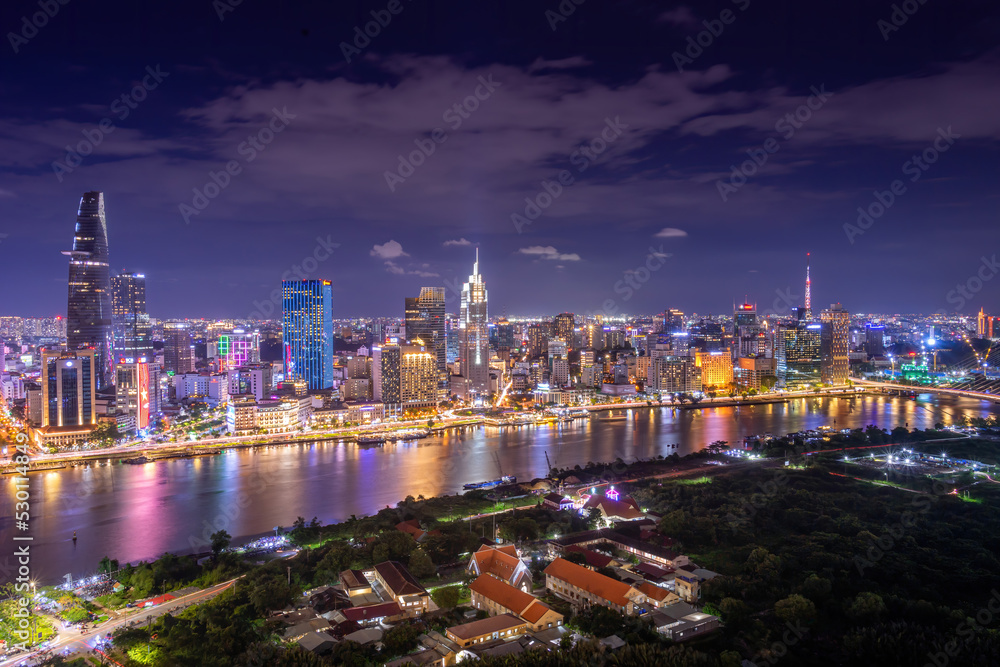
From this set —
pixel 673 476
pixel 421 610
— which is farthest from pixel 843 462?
pixel 421 610

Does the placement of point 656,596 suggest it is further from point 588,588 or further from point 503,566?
point 503,566

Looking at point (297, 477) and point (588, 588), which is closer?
point (588, 588)

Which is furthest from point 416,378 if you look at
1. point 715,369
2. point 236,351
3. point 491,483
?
point 236,351

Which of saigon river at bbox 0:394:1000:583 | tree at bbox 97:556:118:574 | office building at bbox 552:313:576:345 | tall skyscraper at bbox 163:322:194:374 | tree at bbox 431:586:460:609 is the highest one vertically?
office building at bbox 552:313:576:345

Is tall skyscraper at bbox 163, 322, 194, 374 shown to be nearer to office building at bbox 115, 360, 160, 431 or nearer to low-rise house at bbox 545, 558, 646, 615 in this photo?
office building at bbox 115, 360, 160, 431

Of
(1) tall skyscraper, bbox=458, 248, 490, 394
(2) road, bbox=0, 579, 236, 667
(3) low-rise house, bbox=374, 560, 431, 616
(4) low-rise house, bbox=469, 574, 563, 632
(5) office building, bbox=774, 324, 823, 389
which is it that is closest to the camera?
(2) road, bbox=0, 579, 236, 667

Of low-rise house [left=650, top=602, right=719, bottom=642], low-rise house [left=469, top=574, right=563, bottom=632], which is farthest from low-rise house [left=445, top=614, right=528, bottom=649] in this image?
low-rise house [left=650, top=602, right=719, bottom=642]
